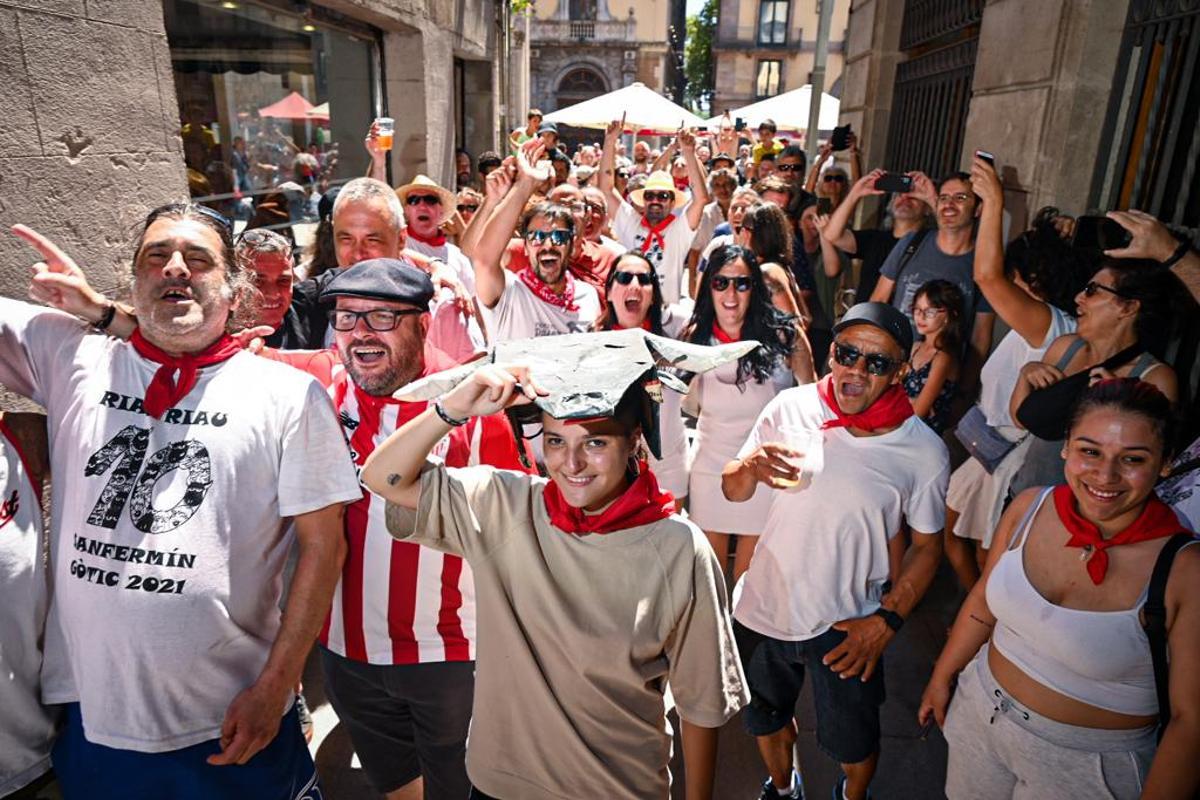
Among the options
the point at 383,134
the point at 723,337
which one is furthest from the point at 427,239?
the point at 723,337

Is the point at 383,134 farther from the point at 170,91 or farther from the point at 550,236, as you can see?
the point at 550,236

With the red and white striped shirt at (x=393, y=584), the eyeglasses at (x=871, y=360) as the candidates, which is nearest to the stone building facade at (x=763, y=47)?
the eyeglasses at (x=871, y=360)

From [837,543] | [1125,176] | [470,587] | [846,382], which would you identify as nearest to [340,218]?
[470,587]

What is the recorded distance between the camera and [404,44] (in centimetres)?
759

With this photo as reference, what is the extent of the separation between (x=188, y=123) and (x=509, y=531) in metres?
4.53

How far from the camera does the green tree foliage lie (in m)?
58.2

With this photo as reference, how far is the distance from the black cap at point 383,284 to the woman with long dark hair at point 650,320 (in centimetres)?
148

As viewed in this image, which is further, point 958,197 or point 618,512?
point 958,197

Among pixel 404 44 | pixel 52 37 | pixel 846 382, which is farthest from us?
pixel 404 44

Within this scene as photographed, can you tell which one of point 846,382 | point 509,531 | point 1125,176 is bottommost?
point 509,531

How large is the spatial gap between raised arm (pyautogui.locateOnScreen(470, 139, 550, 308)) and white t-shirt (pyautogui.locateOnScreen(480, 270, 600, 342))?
114 millimetres

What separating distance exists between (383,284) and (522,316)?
1721 mm

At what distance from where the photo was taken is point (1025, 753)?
2020 mm

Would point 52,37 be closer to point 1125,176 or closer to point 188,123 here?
point 188,123
